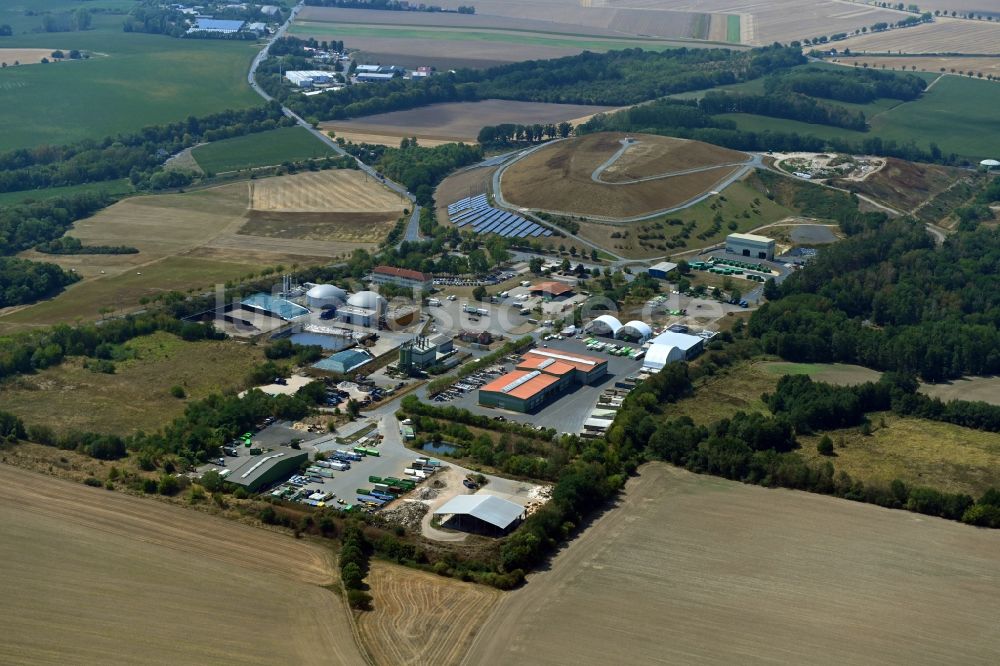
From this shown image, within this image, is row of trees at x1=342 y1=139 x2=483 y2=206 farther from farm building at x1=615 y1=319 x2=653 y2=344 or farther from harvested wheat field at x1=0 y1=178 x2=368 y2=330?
farm building at x1=615 y1=319 x2=653 y2=344

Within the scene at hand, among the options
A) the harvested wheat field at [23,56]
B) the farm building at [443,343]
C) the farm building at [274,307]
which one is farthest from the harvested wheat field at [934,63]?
the farm building at [443,343]

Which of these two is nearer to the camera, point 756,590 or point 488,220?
point 756,590

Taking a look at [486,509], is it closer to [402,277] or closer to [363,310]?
[363,310]

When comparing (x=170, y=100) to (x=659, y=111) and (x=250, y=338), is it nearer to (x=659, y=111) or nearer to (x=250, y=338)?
(x=659, y=111)

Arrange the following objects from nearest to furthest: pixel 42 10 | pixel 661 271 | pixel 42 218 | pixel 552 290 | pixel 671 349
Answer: pixel 671 349 < pixel 552 290 < pixel 661 271 < pixel 42 218 < pixel 42 10

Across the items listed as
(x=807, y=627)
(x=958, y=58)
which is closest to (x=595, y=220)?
(x=807, y=627)

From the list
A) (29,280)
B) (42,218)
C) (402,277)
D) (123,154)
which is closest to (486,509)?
(402,277)

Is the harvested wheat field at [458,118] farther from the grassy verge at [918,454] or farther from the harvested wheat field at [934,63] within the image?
the grassy verge at [918,454]
